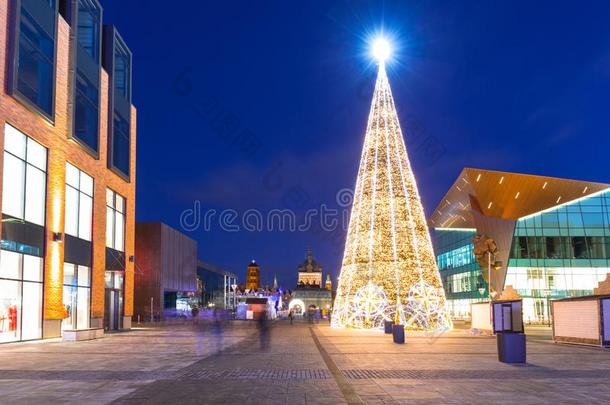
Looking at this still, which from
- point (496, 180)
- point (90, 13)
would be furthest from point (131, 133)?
point (496, 180)

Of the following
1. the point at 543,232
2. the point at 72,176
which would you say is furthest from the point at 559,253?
the point at 72,176

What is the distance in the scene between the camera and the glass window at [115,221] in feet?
130

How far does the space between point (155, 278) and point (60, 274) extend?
37.0 metres

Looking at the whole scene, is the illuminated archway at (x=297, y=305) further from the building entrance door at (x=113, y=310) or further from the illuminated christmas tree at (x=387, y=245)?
the illuminated christmas tree at (x=387, y=245)

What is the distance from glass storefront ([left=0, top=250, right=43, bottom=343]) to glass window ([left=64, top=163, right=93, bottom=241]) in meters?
4.58

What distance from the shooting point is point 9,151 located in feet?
82.8

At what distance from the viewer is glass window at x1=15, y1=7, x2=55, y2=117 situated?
26344 millimetres

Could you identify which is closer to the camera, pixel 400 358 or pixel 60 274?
pixel 400 358

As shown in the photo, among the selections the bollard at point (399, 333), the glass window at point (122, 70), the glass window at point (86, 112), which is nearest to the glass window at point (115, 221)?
the glass window at point (86, 112)

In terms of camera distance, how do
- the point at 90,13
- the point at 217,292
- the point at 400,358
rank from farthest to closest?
the point at 217,292, the point at 90,13, the point at 400,358

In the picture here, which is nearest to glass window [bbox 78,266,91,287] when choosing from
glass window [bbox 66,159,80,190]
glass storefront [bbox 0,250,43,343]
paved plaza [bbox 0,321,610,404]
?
glass window [bbox 66,159,80,190]

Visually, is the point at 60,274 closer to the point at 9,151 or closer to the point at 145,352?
the point at 9,151

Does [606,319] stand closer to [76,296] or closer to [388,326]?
[388,326]

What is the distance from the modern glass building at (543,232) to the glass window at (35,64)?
4409 centimetres
